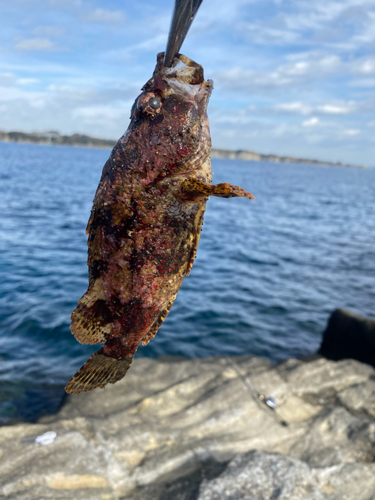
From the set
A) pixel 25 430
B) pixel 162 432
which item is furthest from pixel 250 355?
pixel 25 430

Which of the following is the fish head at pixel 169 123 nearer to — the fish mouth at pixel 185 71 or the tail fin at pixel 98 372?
the fish mouth at pixel 185 71

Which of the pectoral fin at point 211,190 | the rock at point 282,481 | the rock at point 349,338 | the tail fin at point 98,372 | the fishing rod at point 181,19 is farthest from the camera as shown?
the rock at point 349,338

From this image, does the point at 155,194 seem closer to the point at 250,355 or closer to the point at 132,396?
the point at 132,396

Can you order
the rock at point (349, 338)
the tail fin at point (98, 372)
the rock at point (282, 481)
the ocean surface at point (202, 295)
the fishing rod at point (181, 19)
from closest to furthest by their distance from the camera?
the fishing rod at point (181, 19), the tail fin at point (98, 372), the rock at point (282, 481), the ocean surface at point (202, 295), the rock at point (349, 338)

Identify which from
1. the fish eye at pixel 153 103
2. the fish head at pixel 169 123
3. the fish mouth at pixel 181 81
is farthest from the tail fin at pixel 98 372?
the fish mouth at pixel 181 81

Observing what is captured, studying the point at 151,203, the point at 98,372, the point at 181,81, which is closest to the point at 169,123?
the point at 181,81

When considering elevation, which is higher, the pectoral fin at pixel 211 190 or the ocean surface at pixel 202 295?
the pectoral fin at pixel 211 190

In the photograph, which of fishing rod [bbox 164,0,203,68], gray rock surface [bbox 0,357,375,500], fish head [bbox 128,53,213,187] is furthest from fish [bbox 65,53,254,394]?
gray rock surface [bbox 0,357,375,500]
